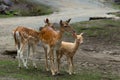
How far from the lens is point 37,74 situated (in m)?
13.1

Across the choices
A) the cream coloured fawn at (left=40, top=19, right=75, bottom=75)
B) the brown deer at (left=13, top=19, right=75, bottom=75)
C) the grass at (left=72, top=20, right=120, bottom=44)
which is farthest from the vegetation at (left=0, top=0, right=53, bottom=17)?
the cream coloured fawn at (left=40, top=19, right=75, bottom=75)

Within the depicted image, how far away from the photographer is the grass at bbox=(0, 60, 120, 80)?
12645 millimetres

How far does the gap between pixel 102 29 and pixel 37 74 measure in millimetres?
11413

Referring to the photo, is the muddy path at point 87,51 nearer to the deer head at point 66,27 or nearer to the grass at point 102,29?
the grass at point 102,29

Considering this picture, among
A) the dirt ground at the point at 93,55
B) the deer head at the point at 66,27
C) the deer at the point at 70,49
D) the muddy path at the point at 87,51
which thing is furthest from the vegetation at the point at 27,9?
the deer head at the point at 66,27

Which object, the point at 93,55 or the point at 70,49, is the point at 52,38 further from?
the point at 93,55

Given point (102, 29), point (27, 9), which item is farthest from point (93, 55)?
point (27, 9)

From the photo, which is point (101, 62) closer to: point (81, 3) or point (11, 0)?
point (11, 0)

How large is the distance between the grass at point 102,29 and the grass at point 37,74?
7.62 m

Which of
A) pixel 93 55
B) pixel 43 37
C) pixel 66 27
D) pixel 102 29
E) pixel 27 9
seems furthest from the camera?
pixel 27 9

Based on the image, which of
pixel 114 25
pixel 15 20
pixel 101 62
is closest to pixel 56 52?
pixel 101 62

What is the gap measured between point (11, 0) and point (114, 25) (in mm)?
14899

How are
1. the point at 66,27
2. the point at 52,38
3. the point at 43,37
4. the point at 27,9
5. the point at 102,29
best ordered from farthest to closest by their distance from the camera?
1. the point at 27,9
2. the point at 102,29
3. the point at 43,37
4. the point at 52,38
5. the point at 66,27

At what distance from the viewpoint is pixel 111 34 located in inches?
905
